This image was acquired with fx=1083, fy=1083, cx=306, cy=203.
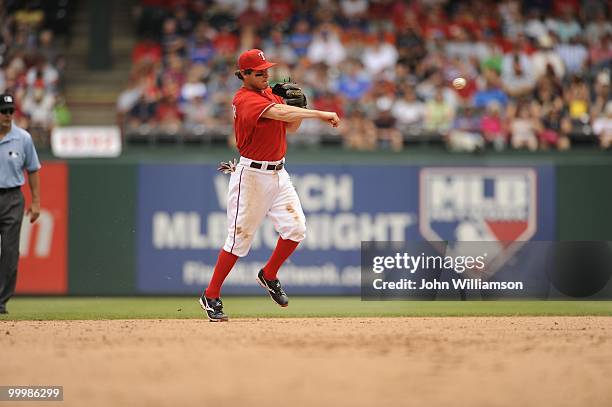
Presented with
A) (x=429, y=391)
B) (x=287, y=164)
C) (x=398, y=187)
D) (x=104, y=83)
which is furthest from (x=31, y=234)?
(x=429, y=391)

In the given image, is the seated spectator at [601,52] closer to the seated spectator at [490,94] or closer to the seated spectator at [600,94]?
the seated spectator at [600,94]

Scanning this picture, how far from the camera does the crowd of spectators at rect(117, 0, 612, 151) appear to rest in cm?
1491

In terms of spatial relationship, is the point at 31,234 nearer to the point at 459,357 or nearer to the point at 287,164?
the point at 287,164

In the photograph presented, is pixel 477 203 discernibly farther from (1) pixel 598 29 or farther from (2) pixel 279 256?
(1) pixel 598 29

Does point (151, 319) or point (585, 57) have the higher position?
point (585, 57)

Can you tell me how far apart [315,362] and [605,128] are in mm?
8731

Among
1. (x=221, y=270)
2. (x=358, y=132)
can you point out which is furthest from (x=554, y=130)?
(x=221, y=270)

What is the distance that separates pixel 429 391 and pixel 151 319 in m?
4.92

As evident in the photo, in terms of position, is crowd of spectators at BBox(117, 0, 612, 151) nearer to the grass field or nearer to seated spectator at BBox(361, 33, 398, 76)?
seated spectator at BBox(361, 33, 398, 76)

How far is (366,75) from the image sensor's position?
1712cm

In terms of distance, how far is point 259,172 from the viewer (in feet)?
31.1

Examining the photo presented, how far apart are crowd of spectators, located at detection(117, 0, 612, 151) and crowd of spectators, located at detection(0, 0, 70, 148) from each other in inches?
45.2

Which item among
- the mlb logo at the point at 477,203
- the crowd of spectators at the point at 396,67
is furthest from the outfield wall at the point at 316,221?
the crowd of spectators at the point at 396,67

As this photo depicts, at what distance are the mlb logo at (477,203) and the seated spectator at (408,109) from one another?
1.97m
